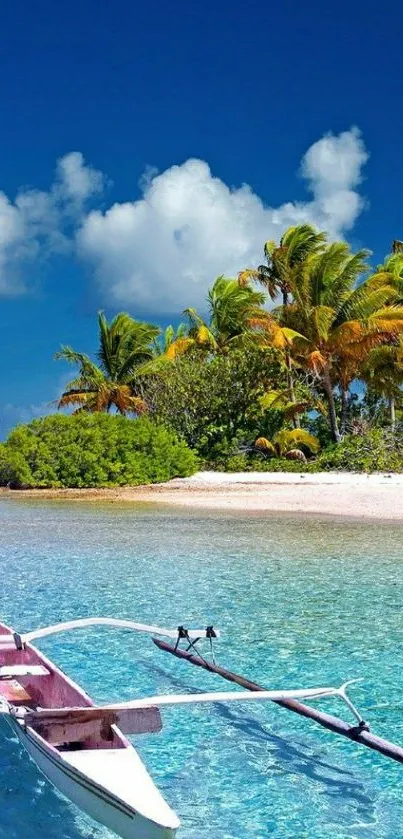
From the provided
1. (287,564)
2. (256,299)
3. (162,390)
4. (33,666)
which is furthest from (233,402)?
(33,666)

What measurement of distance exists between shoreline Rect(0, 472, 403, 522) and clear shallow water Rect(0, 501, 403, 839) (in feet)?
10.9

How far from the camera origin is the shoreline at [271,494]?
1894 centimetres

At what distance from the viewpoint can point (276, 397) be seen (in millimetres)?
28188

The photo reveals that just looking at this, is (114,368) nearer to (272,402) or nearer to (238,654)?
(272,402)

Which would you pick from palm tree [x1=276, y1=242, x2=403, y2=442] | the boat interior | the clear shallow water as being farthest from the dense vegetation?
the boat interior

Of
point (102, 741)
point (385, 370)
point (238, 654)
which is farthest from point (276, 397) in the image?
point (102, 741)

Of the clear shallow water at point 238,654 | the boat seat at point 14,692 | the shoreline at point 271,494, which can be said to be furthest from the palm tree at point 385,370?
the boat seat at point 14,692

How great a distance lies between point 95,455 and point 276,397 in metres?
6.56

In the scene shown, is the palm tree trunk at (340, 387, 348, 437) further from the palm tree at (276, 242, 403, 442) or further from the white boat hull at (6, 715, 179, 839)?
the white boat hull at (6, 715, 179, 839)

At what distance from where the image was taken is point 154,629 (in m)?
5.86

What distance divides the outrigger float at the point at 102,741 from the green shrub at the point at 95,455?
811 inches

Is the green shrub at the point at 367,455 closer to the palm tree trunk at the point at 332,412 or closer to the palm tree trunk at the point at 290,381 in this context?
the palm tree trunk at the point at 332,412

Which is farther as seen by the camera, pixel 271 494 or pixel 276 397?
pixel 276 397

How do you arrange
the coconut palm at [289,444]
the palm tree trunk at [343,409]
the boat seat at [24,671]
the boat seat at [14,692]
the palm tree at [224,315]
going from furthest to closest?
the palm tree at [224,315] < the palm tree trunk at [343,409] < the coconut palm at [289,444] < the boat seat at [14,692] < the boat seat at [24,671]
